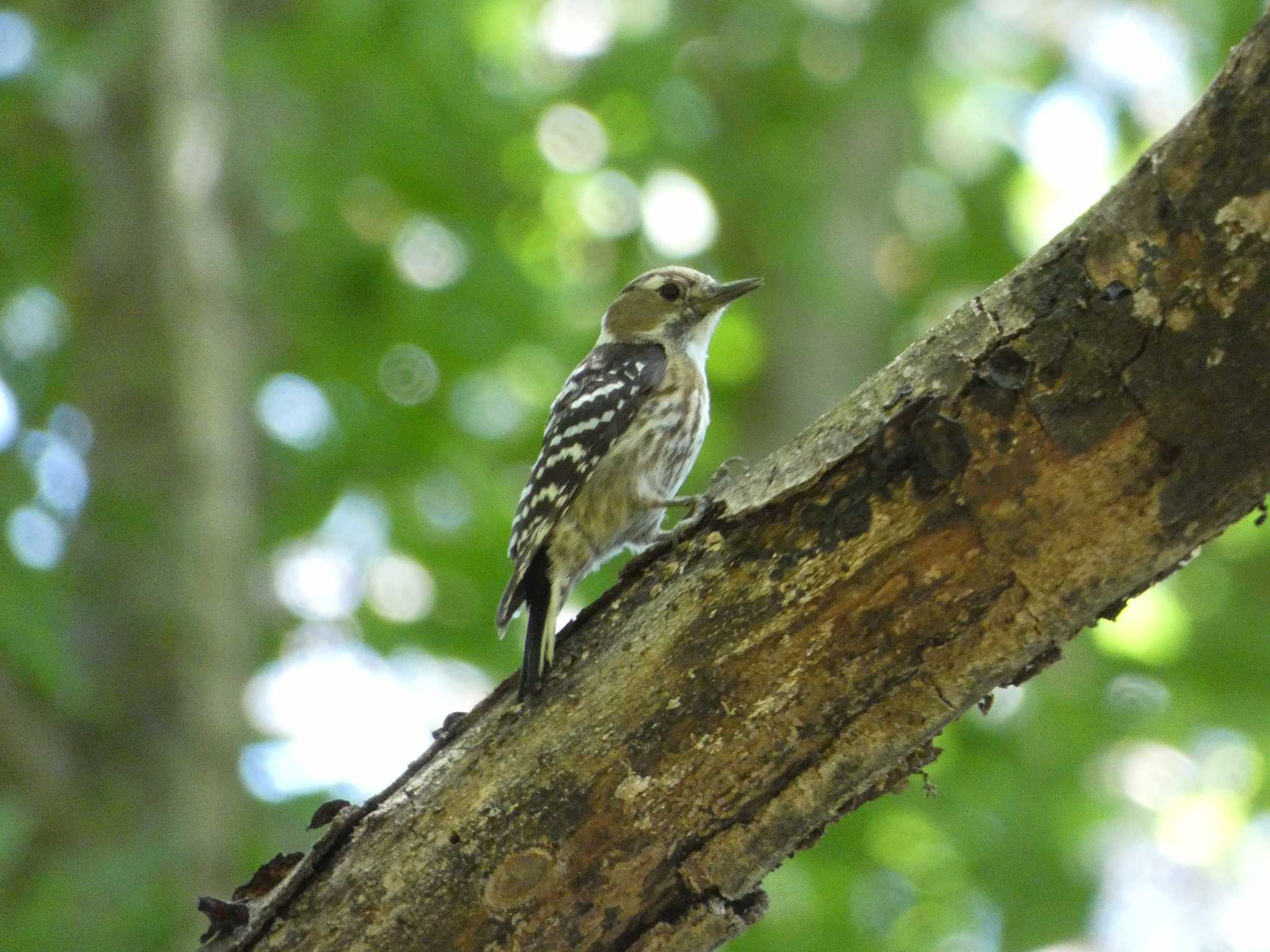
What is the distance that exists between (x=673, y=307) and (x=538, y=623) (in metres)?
2.37

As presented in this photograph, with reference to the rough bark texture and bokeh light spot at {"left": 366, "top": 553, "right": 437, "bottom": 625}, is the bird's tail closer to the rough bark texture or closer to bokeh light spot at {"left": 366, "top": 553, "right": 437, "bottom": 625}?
the rough bark texture

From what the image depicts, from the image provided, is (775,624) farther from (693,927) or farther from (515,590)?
(515,590)

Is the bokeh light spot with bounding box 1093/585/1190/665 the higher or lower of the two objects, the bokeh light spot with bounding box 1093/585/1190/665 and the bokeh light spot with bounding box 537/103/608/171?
the lower

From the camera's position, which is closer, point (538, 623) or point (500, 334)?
point (538, 623)

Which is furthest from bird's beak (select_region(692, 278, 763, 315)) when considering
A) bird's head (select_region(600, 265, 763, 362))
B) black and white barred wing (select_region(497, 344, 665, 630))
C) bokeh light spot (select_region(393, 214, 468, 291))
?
bokeh light spot (select_region(393, 214, 468, 291))

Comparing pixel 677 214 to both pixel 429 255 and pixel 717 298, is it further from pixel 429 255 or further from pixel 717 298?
pixel 717 298

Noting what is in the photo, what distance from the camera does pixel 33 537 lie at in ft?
17.2

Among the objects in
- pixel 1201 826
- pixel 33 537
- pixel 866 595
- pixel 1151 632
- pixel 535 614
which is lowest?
pixel 866 595

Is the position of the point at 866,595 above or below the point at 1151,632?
below

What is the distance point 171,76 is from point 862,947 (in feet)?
15.7

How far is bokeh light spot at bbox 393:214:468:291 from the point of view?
6862mm

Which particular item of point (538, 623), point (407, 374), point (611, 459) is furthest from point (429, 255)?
point (538, 623)

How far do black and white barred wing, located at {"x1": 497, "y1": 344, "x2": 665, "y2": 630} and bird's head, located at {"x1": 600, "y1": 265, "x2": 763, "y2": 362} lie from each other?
0.33 m

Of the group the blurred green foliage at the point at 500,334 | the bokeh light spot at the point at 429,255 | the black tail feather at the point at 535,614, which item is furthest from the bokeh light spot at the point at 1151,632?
the black tail feather at the point at 535,614
